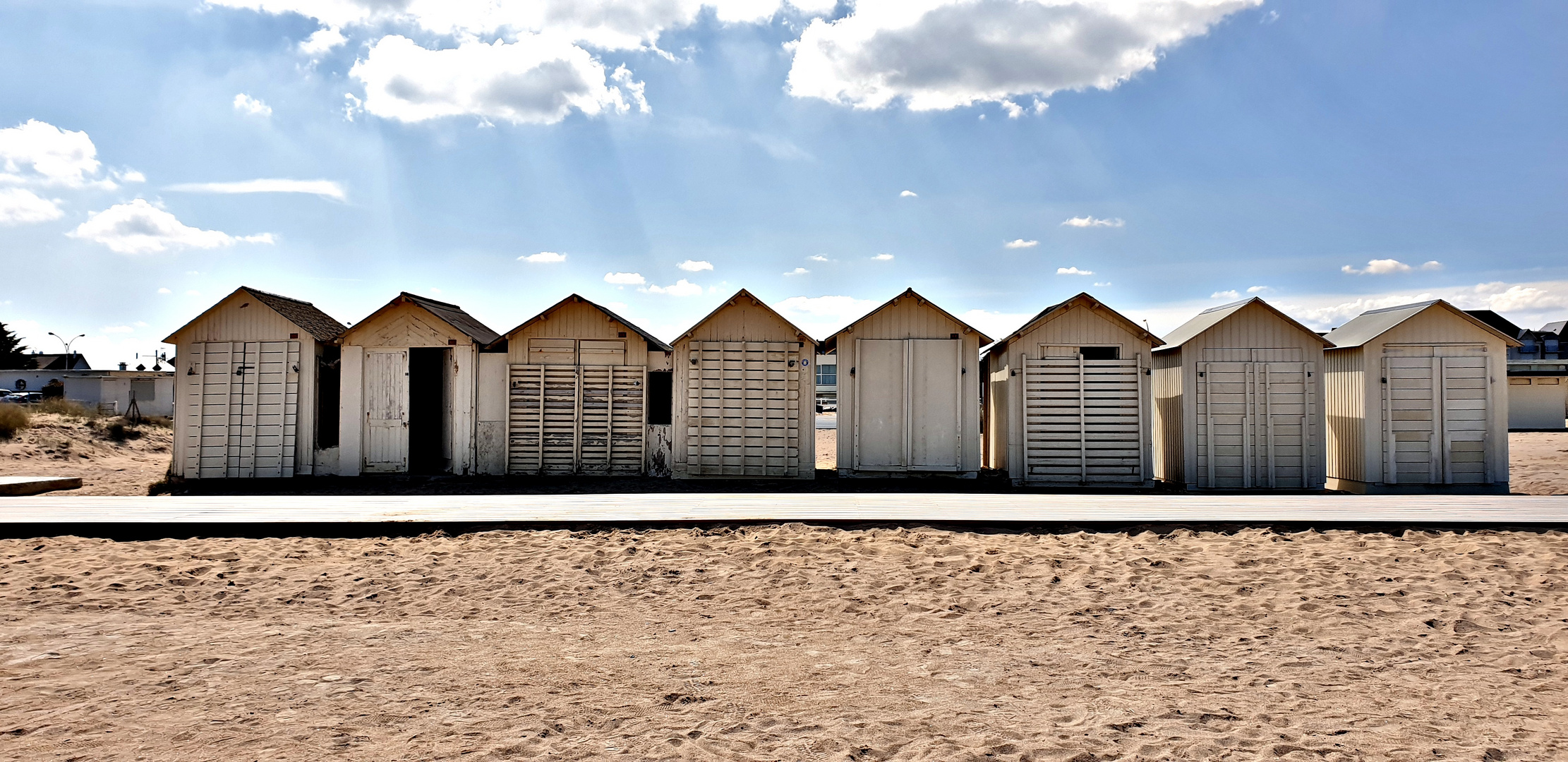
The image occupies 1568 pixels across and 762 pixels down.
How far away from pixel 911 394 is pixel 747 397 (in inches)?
106

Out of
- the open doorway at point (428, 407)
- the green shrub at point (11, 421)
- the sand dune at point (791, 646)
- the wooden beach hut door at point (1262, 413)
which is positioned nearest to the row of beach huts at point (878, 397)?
the wooden beach hut door at point (1262, 413)

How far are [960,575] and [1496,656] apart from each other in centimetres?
357

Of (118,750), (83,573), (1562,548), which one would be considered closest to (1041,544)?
(1562,548)

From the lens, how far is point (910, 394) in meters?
14.3

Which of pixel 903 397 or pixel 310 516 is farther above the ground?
pixel 903 397

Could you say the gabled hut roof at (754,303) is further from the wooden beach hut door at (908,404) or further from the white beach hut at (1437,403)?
the white beach hut at (1437,403)

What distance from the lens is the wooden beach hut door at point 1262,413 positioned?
45.8 feet

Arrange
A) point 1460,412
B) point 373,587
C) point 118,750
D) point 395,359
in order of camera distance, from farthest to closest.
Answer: point 395,359 < point 1460,412 < point 373,587 < point 118,750

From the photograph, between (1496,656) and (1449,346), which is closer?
(1496,656)

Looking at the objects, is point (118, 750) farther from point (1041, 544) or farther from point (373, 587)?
point (1041, 544)

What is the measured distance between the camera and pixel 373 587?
713cm

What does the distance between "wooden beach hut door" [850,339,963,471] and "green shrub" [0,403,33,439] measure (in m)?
20.2

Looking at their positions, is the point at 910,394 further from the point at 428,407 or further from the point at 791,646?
the point at 428,407

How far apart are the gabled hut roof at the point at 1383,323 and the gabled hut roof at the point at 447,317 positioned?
555 inches
